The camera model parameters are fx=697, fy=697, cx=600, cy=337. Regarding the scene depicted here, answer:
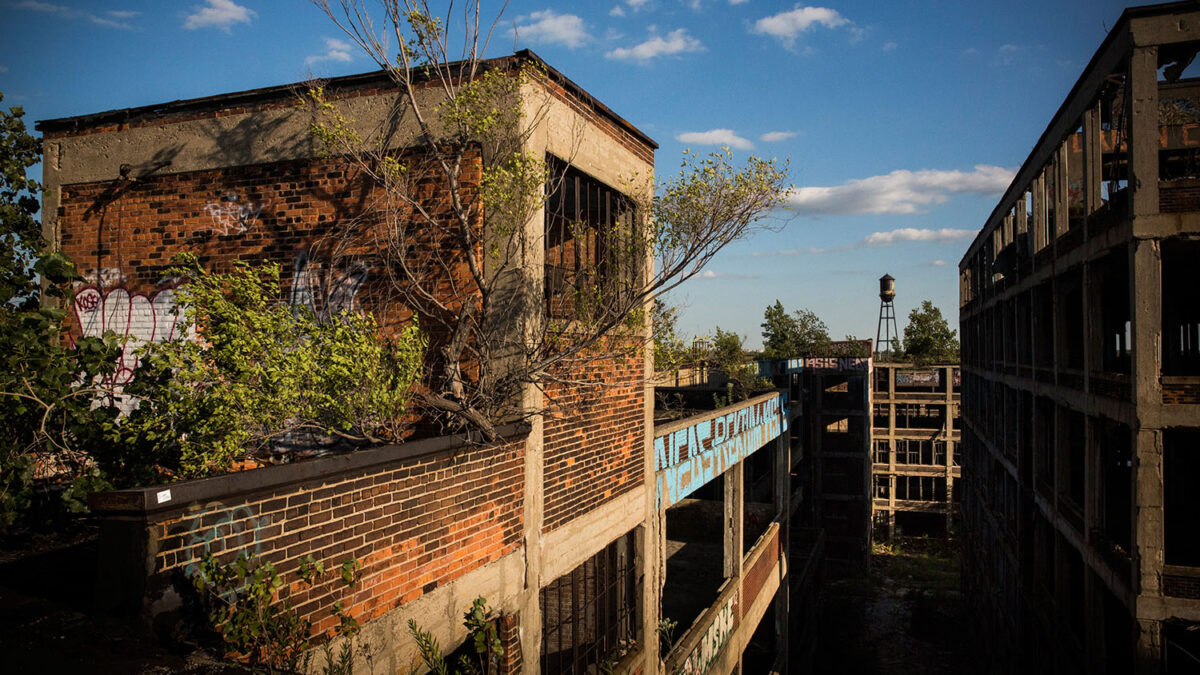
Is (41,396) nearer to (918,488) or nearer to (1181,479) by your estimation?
(1181,479)

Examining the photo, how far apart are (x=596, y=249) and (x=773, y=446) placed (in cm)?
1522

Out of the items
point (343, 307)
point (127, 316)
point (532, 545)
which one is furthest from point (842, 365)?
point (127, 316)

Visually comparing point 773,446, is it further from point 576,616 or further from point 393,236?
point 393,236

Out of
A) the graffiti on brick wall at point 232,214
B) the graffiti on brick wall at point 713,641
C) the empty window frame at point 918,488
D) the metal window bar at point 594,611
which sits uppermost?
the graffiti on brick wall at point 232,214

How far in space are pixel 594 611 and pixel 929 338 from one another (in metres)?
53.4

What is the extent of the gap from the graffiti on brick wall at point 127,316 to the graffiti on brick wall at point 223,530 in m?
5.01

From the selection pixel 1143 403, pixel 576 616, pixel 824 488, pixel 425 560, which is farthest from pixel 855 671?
pixel 425 560

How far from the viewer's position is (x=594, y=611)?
920 centimetres

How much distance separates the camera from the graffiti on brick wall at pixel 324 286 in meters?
7.53

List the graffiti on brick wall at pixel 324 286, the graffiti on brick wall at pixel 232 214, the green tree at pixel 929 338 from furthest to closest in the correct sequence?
the green tree at pixel 929 338, the graffiti on brick wall at pixel 232 214, the graffiti on brick wall at pixel 324 286

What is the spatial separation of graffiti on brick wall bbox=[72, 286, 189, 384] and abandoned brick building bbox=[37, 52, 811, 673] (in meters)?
0.03

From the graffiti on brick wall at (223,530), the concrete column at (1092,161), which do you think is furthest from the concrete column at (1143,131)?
the graffiti on brick wall at (223,530)

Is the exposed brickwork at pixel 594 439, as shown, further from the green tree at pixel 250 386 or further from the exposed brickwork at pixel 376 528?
the green tree at pixel 250 386

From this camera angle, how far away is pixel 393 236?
7309mm
